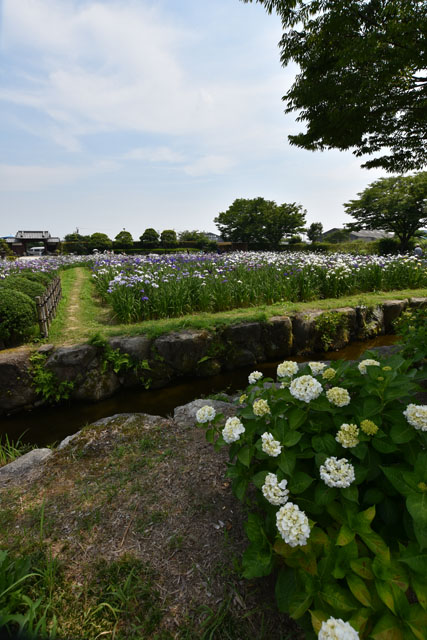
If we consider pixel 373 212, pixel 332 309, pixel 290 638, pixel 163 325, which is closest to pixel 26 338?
pixel 163 325

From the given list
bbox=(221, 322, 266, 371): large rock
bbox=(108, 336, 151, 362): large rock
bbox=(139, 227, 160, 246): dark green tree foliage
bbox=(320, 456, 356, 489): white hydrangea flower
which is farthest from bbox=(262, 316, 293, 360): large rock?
bbox=(139, 227, 160, 246): dark green tree foliage

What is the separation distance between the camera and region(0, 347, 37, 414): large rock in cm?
428

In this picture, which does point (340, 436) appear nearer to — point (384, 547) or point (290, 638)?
point (384, 547)

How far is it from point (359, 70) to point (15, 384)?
23.2ft

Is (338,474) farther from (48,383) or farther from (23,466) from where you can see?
(48,383)

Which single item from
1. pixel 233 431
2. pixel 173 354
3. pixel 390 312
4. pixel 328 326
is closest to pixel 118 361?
pixel 173 354

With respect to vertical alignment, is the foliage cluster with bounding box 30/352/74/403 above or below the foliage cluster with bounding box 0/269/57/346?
below

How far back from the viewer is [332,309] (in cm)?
671

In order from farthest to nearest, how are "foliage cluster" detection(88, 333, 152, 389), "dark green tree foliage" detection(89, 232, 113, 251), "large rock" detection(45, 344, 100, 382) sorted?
"dark green tree foliage" detection(89, 232, 113, 251) < "foliage cluster" detection(88, 333, 152, 389) < "large rock" detection(45, 344, 100, 382)

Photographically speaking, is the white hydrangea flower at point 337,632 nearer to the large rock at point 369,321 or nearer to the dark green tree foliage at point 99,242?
the large rock at point 369,321

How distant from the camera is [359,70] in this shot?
166 inches

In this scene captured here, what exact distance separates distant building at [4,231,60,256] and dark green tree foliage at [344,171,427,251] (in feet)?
113

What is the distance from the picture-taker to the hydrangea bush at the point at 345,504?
39.1 inches

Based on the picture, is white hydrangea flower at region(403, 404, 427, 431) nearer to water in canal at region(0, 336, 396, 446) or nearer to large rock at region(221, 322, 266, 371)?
water in canal at region(0, 336, 396, 446)
